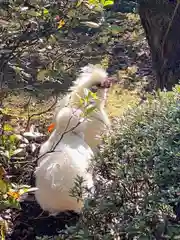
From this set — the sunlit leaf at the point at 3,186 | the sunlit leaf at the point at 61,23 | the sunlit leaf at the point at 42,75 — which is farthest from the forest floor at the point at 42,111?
the sunlit leaf at the point at 3,186

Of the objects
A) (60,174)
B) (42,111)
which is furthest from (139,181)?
(42,111)

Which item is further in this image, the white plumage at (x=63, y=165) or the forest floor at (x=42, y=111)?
the white plumage at (x=63, y=165)

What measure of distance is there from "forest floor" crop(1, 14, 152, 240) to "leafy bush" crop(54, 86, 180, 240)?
1.32 feet

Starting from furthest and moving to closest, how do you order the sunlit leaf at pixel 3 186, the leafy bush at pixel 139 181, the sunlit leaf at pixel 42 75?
1. the sunlit leaf at pixel 42 75
2. the sunlit leaf at pixel 3 186
3. the leafy bush at pixel 139 181

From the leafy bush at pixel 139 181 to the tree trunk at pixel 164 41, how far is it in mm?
2192

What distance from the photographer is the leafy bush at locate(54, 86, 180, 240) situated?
6.13 feet

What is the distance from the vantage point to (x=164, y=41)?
4695mm

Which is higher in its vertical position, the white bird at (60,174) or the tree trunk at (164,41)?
the tree trunk at (164,41)

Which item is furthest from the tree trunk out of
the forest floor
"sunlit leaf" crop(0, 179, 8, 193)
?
"sunlit leaf" crop(0, 179, 8, 193)

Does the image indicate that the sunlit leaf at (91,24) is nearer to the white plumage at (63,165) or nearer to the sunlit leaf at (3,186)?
the sunlit leaf at (3,186)

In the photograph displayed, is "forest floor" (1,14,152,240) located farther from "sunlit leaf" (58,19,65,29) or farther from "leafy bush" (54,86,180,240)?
"leafy bush" (54,86,180,240)

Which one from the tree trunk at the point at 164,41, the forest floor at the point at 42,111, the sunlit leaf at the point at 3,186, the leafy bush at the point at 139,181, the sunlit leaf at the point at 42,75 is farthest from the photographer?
the tree trunk at the point at 164,41

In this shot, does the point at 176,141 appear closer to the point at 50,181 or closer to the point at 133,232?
the point at 133,232

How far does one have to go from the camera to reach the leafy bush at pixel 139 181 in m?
1.87
